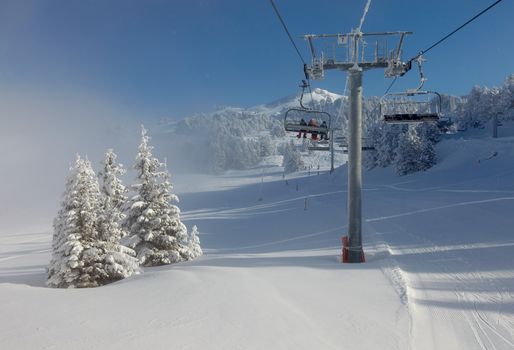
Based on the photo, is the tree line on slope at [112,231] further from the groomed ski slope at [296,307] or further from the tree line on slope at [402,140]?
the tree line on slope at [402,140]

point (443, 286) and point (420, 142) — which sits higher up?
point (420, 142)

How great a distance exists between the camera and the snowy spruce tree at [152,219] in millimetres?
17219

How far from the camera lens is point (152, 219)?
1747 cm

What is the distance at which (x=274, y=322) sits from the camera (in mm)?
5590

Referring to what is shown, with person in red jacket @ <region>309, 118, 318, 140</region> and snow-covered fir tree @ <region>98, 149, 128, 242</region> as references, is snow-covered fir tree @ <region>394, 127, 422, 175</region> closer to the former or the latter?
snow-covered fir tree @ <region>98, 149, 128, 242</region>

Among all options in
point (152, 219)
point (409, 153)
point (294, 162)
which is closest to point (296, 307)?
point (152, 219)

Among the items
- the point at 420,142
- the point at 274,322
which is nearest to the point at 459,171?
the point at 420,142

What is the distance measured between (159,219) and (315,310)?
12.3m

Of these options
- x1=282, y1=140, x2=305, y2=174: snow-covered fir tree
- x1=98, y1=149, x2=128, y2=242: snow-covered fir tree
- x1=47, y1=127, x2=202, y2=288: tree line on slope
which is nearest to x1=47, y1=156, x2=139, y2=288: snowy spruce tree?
x1=47, y1=127, x2=202, y2=288: tree line on slope

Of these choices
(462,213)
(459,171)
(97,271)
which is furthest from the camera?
(459,171)

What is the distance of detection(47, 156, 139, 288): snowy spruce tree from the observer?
1415cm

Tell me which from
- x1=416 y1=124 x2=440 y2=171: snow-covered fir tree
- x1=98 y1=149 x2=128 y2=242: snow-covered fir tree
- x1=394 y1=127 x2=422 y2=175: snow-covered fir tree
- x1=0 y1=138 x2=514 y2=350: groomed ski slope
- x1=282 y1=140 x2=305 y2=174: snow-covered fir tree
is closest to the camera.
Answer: x1=0 y1=138 x2=514 y2=350: groomed ski slope

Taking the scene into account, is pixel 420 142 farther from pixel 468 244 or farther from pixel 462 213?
pixel 468 244

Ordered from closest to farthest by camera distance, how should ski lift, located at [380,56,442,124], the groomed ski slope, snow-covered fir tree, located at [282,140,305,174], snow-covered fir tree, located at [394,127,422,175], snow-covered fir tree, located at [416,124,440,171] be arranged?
1. the groomed ski slope
2. ski lift, located at [380,56,442,124]
3. snow-covered fir tree, located at [394,127,422,175]
4. snow-covered fir tree, located at [416,124,440,171]
5. snow-covered fir tree, located at [282,140,305,174]
